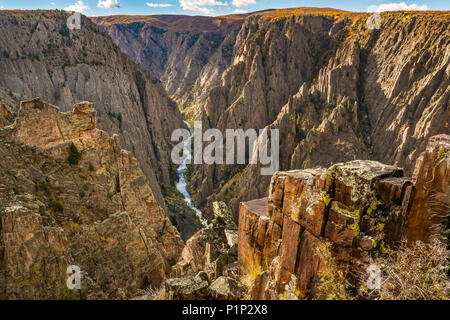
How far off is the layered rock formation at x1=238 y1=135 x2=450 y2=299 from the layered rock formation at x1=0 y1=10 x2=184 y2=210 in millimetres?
42345

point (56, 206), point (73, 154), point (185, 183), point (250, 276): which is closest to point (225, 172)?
point (185, 183)

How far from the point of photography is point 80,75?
5622cm

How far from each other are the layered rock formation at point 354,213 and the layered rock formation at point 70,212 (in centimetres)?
1198

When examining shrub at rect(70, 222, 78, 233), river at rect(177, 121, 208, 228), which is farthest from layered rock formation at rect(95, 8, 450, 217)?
shrub at rect(70, 222, 78, 233)

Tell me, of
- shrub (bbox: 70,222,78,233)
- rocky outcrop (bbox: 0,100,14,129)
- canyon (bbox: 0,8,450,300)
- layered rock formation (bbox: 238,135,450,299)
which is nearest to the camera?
layered rock formation (bbox: 238,135,450,299)

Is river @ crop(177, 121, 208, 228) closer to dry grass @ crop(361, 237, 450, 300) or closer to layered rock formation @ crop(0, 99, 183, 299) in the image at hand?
layered rock formation @ crop(0, 99, 183, 299)

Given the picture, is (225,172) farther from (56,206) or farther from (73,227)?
(56,206)

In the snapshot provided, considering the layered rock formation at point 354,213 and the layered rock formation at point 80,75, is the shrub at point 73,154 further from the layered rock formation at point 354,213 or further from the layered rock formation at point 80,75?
the layered rock formation at point 80,75

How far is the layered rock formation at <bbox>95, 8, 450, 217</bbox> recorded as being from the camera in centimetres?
5212

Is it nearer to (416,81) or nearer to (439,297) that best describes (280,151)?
(416,81)

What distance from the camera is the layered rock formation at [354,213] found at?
271 inches

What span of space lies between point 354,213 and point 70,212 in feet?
56.8
